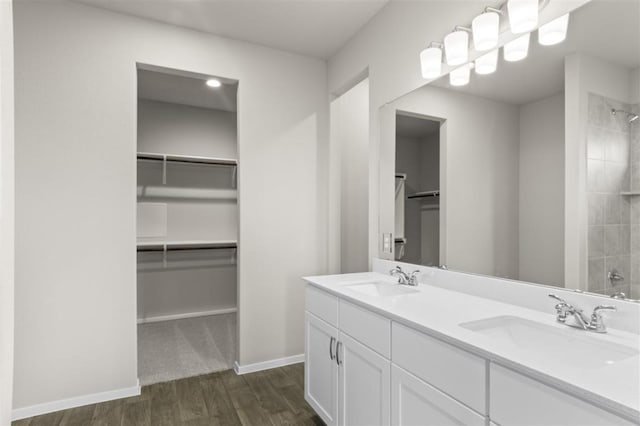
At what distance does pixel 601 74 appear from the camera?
3.95 feet

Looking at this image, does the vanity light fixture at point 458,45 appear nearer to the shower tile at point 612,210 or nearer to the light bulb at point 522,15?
the light bulb at point 522,15

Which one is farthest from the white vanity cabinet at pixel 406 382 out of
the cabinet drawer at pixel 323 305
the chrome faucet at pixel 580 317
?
the chrome faucet at pixel 580 317

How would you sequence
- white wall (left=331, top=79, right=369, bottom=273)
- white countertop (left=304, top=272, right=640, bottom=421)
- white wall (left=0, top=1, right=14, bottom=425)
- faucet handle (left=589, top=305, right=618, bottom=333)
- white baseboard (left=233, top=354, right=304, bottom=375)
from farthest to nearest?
1. white wall (left=331, top=79, right=369, bottom=273)
2. white baseboard (left=233, top=354, right=304, bottom=375)
3. faucet handle (left=589, top=305, right=618, bottom=333)
4. white countertop (left=304, top=272, right=640, bottom=421)
5. white wall (left=0, top=1, right=14, bottom=425)

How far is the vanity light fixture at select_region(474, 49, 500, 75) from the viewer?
159 cm

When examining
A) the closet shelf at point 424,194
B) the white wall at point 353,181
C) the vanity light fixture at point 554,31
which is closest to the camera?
the vanity light fixture at point 554,31

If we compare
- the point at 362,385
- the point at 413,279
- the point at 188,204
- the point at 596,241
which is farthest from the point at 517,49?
the point at 188,204

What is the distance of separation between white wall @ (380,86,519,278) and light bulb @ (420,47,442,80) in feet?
0.28

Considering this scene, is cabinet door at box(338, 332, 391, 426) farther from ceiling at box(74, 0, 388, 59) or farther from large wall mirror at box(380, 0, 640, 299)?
ceiling at box(74, 0, 388, 59)

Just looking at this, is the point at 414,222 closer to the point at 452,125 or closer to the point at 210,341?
the point at 452,125

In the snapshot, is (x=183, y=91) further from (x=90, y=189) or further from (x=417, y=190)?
(x=417, y=190)

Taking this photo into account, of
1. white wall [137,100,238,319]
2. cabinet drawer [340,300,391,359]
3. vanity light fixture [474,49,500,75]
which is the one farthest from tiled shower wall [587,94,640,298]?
white wall [137,100,238,319]

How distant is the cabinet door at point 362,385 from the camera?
1.36 meters

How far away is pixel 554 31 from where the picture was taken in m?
1.33

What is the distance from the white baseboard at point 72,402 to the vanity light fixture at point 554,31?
10.2 ft
